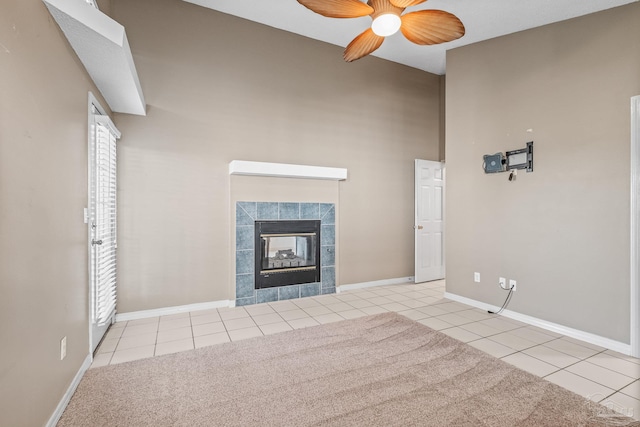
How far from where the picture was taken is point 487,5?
327 cm

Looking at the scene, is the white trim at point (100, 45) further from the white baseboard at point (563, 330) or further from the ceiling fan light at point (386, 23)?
the white baseboard at point (563, 330)

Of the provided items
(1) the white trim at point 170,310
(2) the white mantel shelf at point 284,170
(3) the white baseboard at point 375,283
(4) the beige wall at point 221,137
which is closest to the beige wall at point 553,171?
(3) the white baseboard at point 375,283

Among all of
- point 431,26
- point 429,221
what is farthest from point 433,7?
point 429,221

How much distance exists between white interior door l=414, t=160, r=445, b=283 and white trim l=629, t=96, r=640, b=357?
2.77 metres

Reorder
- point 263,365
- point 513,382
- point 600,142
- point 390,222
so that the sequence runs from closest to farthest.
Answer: point 513,382 < point 263,365 < point 600,142 < point 390,222

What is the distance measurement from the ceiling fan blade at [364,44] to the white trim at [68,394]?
11.8 feet

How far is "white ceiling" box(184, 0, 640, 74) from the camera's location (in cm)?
306

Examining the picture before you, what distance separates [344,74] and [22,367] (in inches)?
187

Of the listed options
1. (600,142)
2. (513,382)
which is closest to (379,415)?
(513,382)

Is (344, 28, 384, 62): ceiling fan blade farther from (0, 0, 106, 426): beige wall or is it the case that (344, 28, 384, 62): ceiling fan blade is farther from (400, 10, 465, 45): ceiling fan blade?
(0, 0, 106, 426): beige wall

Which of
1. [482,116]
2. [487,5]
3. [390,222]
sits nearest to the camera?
[487,5]

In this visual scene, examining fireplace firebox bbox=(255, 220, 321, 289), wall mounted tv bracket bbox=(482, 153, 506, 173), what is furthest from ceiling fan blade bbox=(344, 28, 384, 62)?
fireplace firebox bbox=(255, 220, 321, 289)

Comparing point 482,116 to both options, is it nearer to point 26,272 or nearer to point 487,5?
point 487,5

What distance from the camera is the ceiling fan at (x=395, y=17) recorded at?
97.6 inches
